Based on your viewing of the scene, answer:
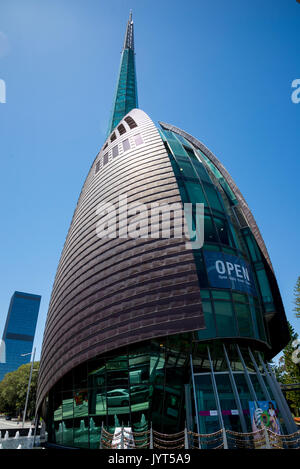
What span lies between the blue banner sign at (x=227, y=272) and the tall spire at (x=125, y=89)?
64274mm

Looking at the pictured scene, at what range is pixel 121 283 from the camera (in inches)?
664

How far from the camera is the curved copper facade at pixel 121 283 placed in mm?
14961

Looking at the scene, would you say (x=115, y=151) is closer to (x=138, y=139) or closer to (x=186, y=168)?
(x=138, y=139)

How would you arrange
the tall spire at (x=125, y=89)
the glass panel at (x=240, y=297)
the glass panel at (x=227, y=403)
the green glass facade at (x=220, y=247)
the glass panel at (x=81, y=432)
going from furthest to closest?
the tall spire at (x=125, y=89)
the glass panel at (x=240, y=297)
the green glass facade at (x=220, y=247)
the glass panel at (x=81, y=432)
the glass panel at (x=227, y=403)

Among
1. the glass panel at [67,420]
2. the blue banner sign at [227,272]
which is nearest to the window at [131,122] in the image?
the blue banner sign at [227,272]

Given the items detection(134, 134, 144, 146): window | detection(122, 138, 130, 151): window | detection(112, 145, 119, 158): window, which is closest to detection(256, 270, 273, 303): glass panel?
detection(134, 134, 144, 146): window

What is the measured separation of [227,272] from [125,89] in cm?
8280

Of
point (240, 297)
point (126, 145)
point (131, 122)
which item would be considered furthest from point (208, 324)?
point (131, 122)

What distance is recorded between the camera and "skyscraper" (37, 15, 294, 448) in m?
14.8

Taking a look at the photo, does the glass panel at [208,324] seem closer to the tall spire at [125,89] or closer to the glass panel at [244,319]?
the glass panel at [244,319]

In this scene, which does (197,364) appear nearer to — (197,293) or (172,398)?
(172,398)

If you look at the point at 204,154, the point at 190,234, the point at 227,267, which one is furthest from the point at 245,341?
the point at 204,154

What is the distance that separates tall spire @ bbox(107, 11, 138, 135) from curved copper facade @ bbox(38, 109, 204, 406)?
5739cm

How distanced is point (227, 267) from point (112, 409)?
35.1 ft
